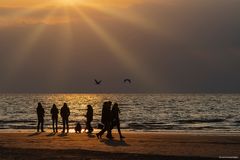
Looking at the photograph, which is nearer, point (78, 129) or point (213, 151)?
point (213, 151)

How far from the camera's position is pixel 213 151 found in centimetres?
2155

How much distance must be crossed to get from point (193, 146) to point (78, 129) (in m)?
13.9

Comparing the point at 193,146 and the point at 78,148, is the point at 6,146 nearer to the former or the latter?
the point at 78,148

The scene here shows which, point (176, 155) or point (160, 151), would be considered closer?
point (176, 155)

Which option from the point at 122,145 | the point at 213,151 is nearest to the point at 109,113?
the point at 122,145

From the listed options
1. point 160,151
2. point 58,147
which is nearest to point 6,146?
point 58,147

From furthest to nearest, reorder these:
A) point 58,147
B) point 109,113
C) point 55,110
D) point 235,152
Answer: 1. point 55,110
2. point 109,113
3. point 58,147
4. point 235,152

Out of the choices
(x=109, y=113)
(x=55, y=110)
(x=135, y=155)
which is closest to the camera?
(x=135, y=155)

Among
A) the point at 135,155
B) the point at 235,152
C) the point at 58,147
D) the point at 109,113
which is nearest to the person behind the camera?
the point at 135,155

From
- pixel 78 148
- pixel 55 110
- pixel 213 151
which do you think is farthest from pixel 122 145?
pixel 55 110

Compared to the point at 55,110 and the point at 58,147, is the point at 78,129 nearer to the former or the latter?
the point at 55,110

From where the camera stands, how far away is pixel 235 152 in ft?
69.3

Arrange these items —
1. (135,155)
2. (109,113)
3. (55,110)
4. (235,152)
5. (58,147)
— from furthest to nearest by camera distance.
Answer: (55,110), (109,113), (58,147), (235,152), (135,155)

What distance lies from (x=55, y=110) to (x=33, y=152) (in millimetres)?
15228
